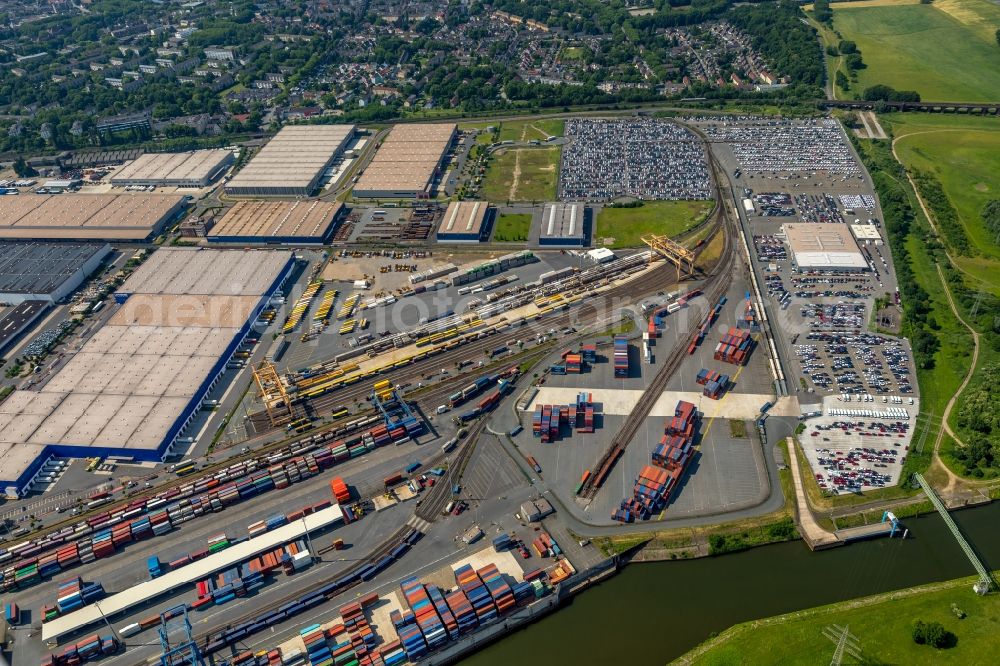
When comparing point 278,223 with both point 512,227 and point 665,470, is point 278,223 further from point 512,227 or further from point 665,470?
point 665,470

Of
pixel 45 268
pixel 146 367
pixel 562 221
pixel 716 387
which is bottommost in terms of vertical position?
pixel 716 387

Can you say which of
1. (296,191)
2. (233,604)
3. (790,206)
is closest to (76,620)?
(233,604)

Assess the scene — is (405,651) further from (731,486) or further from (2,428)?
(2,428)

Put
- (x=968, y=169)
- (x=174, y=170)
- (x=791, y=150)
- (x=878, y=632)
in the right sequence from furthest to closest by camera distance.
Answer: (x=174, y=170)
(x=791, y=150)
(x=968, y=169)
(x=878, y=632)

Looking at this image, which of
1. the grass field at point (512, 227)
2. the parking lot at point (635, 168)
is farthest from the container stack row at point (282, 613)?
the parking lot at point (635, 168)

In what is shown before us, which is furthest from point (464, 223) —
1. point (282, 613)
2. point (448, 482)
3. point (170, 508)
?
point (282, 613)

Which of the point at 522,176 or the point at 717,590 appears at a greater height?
the point at 522,176
